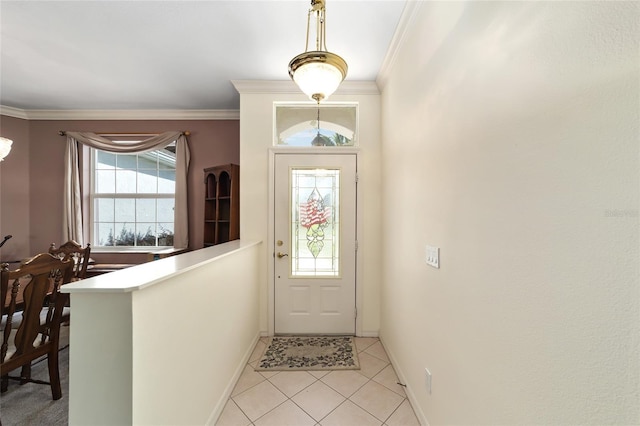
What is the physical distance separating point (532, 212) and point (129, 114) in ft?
15.4

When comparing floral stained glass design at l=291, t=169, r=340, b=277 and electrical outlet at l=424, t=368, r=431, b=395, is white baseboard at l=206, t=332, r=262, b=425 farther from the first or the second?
electrical outlet at l=424, t=368, r=431, b=395

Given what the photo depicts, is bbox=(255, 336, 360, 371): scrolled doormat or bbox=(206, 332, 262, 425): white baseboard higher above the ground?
bbox=(206, 332, 262, 425): white baseboard

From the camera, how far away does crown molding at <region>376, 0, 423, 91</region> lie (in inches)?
67.4

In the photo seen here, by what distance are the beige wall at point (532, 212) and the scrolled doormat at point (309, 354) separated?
2.93 ft

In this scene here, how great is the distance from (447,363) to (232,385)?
62.0 inches

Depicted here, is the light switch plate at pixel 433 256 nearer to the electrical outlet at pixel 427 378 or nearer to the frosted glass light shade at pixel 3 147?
the electrical outlet at pixel 427 378

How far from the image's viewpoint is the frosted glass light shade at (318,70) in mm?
1334

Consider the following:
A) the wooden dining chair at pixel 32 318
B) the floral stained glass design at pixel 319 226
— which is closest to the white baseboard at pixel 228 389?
the floral stained glass design at pixel 319 226

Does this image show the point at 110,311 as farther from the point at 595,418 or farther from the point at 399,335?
the point at 399,335

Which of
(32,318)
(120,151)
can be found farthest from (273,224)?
(120,151)

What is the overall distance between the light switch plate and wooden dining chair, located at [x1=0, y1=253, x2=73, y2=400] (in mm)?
2436

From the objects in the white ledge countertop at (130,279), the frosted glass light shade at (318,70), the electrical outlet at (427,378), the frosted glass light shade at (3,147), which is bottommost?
the electrical outlet at (427,378)

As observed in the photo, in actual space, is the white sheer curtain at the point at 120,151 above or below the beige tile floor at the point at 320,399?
above

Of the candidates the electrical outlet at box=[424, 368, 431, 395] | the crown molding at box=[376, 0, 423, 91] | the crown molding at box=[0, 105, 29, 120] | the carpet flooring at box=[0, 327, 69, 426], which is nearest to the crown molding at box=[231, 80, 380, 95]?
the crown molding at box=[376, 0, 423, 91]
